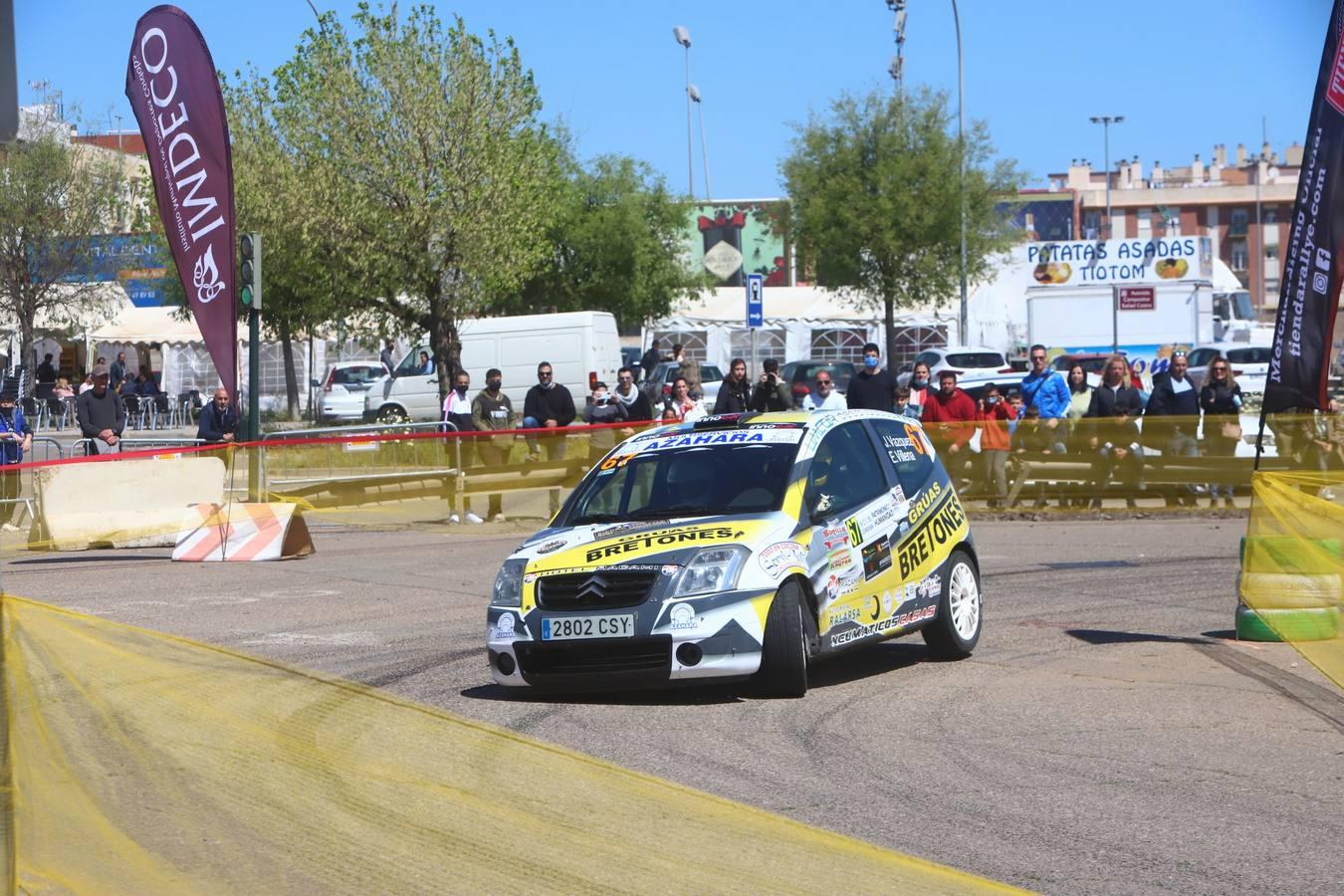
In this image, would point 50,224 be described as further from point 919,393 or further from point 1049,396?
point 1049,396

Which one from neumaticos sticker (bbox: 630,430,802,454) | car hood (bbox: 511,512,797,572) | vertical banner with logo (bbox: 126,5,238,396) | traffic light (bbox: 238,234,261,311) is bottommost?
car hood (bbox: 511,512,797,572)

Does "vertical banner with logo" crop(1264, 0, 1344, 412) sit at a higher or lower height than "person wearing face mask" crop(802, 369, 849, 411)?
higher

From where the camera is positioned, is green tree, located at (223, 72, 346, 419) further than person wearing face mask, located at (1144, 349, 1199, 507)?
Yes

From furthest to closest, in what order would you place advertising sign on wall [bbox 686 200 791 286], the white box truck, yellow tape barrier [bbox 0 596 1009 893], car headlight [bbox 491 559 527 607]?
advertising sign on wall [bbox 686 200 791 286] → the white box truck → car headlight [bbox 491 559 527 607] → yellow tape barrier [bbox 0 596 1009 893]

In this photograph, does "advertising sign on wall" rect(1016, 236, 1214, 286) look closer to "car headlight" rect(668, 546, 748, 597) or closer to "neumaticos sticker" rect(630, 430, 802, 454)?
"neumaticos sticker" rect(630, 430, 802, 454)

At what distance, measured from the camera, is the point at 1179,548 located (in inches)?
682

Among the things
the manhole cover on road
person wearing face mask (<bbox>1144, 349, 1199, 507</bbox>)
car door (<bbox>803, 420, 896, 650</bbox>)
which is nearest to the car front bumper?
car door (<bbox>803, 420, 896, 650</bbox>)

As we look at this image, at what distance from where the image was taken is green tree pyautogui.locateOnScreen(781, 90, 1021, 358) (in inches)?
1946

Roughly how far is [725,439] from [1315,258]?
4075mm

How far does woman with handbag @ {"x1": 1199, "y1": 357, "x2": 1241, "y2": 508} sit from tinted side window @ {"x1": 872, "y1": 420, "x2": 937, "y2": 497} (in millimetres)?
10847

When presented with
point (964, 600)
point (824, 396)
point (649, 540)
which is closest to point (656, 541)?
point (649, 540)

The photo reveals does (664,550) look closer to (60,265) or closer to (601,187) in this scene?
(60,265)

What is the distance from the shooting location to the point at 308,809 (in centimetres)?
529

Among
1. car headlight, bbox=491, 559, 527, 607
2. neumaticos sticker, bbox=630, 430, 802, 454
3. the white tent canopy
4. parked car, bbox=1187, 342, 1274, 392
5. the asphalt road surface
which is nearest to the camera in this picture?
the asphalt road surface
